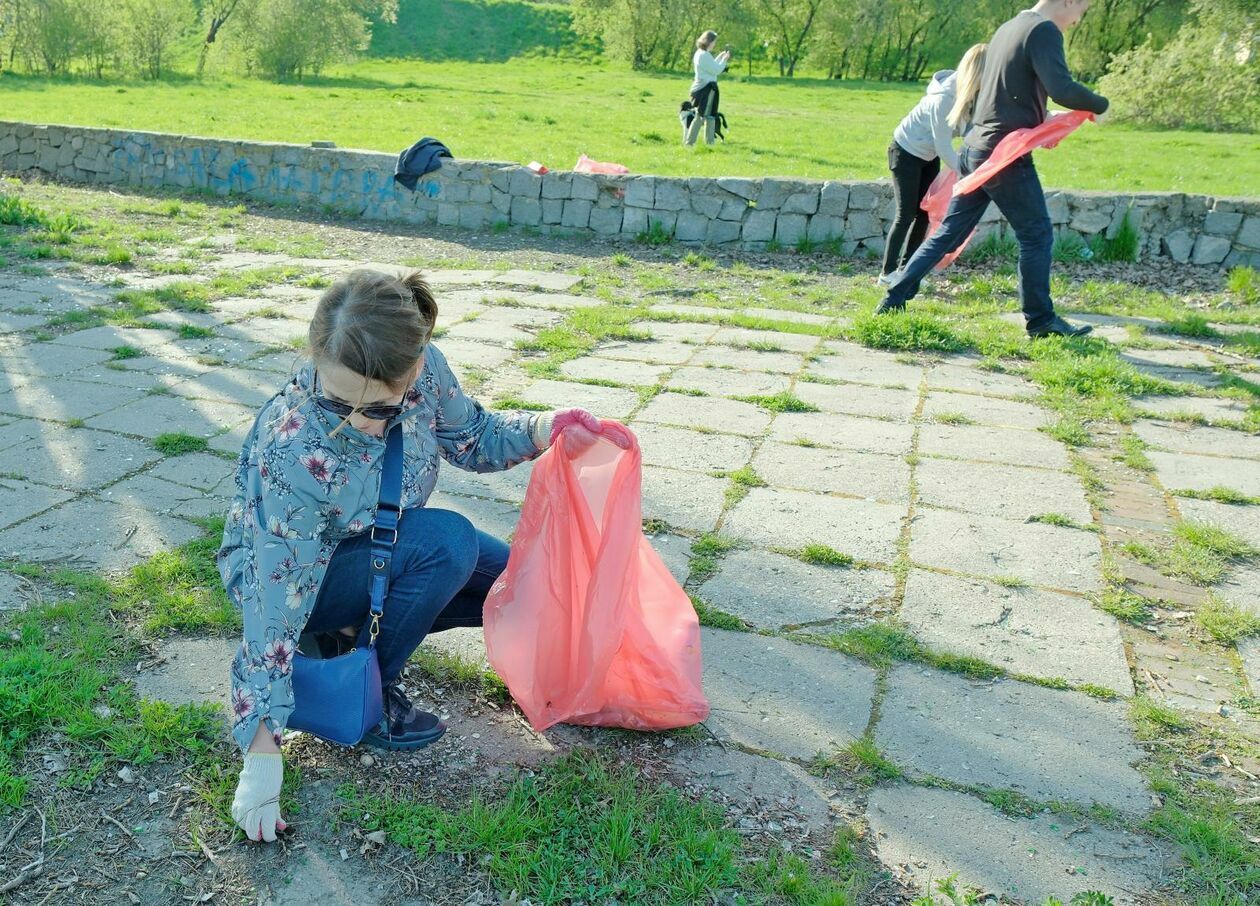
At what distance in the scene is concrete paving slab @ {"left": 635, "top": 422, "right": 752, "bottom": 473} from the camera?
13.8 ft

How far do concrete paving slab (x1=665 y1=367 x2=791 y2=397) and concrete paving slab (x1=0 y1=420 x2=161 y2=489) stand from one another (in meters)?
2.42

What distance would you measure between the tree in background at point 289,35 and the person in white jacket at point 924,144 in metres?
24.9

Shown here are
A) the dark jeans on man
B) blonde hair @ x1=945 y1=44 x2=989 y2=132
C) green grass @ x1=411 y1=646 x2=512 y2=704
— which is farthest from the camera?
the dark jeans on man

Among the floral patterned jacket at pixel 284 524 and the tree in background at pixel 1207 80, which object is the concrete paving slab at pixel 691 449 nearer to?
the floral patterned jacket at pixel 284 524

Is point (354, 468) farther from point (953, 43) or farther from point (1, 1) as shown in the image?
point (953, 43)

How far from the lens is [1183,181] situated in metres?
12.2

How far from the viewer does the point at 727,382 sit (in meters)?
5.30

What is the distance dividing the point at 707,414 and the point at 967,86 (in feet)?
9.32

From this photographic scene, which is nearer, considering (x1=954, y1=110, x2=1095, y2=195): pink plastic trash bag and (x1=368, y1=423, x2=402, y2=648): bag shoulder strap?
(x1=368, y1=423, x2=402, y2=648): bag shoulder strap

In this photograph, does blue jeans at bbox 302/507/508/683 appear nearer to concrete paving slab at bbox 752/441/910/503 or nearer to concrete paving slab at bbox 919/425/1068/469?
concrete paving slab at bbox 752/441/910/503

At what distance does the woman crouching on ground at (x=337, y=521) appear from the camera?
6.70ft

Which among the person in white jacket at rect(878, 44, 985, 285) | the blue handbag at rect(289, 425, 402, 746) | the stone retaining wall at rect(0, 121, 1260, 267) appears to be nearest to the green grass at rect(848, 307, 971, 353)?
the person in white jacket at rect(878, 44, 985, 285)

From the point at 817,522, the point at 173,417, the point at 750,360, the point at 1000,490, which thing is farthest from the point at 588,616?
the point at 750,360

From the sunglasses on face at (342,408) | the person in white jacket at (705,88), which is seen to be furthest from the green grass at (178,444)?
the person in white jacket at (705,88)
